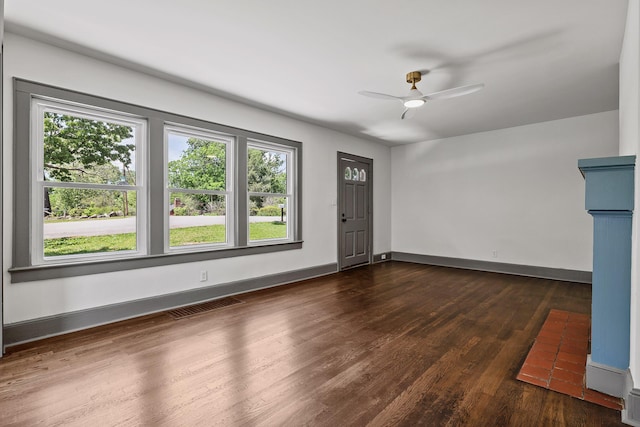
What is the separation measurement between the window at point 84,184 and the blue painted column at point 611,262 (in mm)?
4031

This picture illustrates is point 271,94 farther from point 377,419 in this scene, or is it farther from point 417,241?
point 417,241

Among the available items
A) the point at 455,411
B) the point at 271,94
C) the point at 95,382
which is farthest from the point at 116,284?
Answer: the point at 455,411

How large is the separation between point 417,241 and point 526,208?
2171 mm

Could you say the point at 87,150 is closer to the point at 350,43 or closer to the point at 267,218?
the point at 267,218

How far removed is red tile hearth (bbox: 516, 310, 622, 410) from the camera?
195cm

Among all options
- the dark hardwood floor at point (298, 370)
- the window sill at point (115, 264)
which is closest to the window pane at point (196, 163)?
the window sill at point (115, 264)

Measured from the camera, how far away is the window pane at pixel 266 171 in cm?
461

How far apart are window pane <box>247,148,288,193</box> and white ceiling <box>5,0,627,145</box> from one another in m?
0.79

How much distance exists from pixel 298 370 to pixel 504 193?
516cm

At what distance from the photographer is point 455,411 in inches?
70.2

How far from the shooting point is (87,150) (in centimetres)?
314

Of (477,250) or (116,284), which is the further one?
(477,250)

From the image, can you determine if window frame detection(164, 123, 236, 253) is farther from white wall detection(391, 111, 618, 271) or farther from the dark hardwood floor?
white wall detection(391, 111, 618, 271)

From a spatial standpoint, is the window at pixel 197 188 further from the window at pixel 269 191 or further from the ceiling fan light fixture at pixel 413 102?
the ceiling fan light fixture at pixel 413 102
